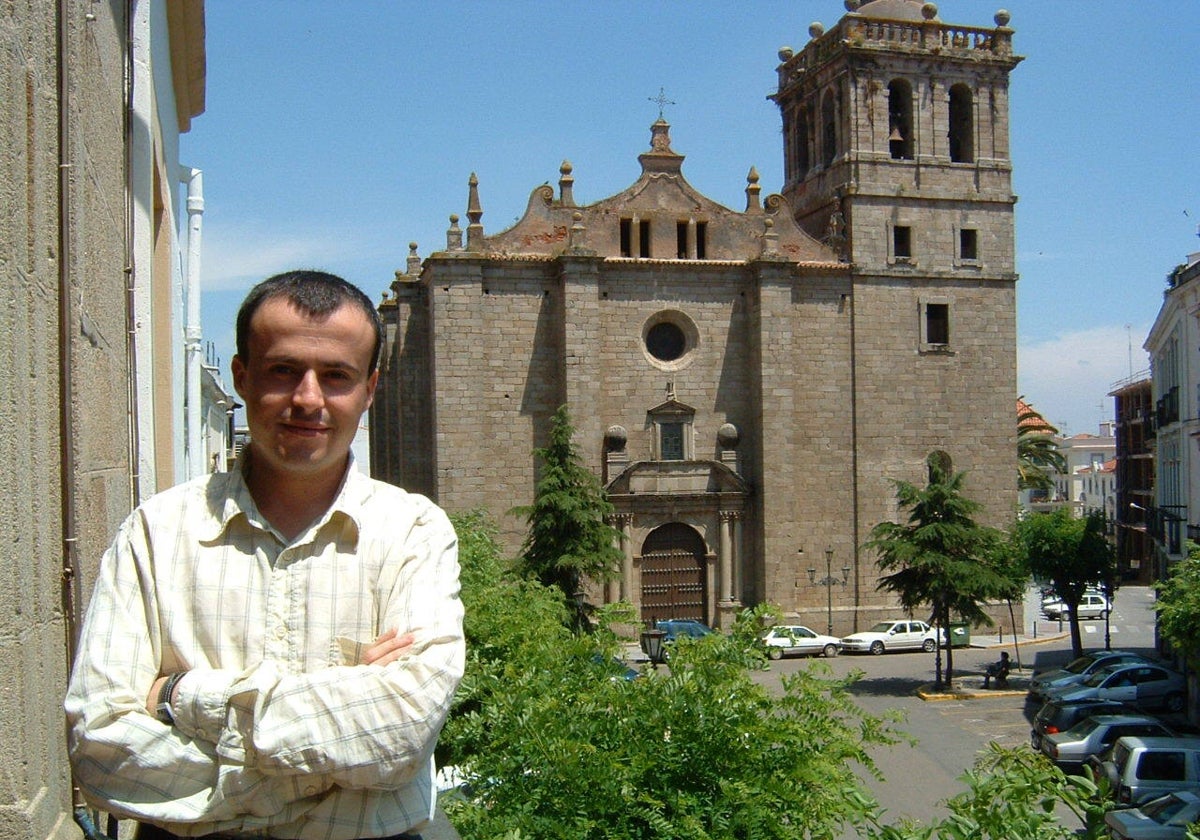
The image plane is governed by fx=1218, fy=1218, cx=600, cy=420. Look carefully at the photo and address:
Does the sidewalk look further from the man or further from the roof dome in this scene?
the man

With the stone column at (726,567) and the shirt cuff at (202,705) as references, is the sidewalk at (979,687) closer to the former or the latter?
the stone column at (726,567)

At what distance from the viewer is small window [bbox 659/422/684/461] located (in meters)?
28.8

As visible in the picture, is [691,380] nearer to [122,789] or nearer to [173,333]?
[173,333]

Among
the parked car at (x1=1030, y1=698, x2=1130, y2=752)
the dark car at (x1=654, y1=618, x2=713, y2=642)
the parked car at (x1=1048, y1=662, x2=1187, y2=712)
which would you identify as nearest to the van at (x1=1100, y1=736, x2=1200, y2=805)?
the parked car at (x1=1030, y1=698, x2=1130, y2=752)

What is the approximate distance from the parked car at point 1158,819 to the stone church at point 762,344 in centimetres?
1508

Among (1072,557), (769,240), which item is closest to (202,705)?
(1072,557)

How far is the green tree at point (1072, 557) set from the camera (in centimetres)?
2702

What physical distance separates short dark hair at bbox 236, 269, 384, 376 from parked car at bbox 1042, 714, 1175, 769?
1704 centimetres

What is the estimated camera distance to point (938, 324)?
99.8ft

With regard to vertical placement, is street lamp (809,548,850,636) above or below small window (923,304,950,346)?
below

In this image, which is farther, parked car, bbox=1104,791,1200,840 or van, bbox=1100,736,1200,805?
van, bbox=1100,736,1200,805

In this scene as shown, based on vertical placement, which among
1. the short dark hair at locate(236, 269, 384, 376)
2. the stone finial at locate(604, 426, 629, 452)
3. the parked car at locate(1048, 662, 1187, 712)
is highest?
the stone finial at locate(604, 426, 629, 452)

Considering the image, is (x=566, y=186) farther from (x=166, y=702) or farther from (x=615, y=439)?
(x=166, y=702)

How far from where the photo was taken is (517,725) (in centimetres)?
621
